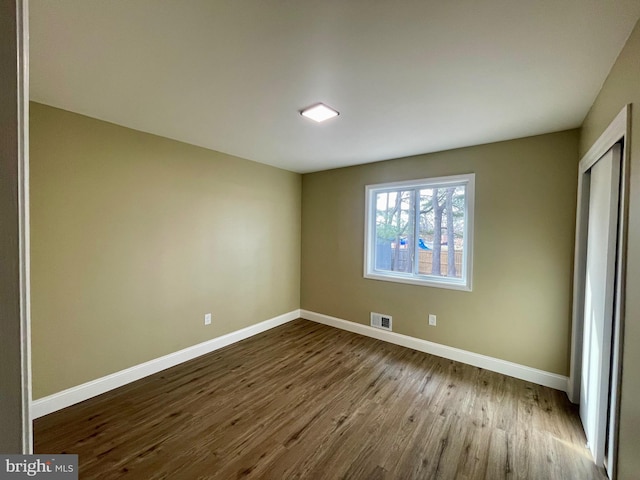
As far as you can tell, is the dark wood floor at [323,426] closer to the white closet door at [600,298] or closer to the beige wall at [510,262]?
the white closet door at [600,298]

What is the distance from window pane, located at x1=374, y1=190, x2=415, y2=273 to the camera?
11.8 feet

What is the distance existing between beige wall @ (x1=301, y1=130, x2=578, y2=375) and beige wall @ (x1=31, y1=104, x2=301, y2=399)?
1.93 m

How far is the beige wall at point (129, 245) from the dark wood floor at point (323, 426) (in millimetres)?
439

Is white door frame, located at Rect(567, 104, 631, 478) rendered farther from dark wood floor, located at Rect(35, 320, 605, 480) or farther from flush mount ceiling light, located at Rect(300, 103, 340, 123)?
flush mount ceiling light, located at Rect(300, 103, 340, 123)

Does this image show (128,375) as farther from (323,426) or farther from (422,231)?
(422,231)

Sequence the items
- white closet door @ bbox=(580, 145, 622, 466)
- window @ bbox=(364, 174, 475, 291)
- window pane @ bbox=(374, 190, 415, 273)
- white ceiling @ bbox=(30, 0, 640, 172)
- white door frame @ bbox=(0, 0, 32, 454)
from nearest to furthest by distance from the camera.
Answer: white door frame @ bbox=(0, 0, 32, 454) → white ceiling @ bbox=(30, 0, 640, 172) → white closet door @ bbox=(580, 145, 622, 466) → window @ bbox=(364, 174, 475, 291) → window pane @ bbox=(374, 190, 415, 273)

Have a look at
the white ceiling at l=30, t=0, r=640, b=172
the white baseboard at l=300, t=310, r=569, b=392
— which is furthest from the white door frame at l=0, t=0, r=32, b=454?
the white baseboard at l=300, t=310, r=569, b=392

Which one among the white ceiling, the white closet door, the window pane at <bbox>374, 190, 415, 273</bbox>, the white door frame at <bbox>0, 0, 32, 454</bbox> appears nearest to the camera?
the white door frame at <bbox>0, 0, 32, 454</bbox>

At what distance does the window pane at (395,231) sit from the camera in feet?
11.8

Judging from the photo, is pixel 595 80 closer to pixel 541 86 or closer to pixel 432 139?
pixel 541 86

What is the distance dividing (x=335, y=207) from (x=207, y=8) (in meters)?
3.11

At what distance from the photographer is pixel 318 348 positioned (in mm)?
3422

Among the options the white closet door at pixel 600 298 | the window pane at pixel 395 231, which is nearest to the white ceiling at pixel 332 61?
the white closet door at pixel 600 298

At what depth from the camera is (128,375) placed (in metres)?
A: 2.62
